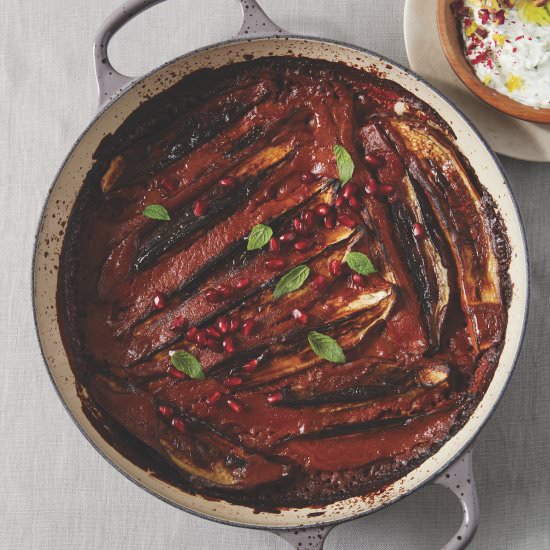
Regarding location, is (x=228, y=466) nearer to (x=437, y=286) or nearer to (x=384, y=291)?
(x=384, y=291)

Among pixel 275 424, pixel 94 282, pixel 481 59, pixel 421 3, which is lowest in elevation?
pixel 275 424

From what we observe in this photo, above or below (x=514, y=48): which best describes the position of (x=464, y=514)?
below

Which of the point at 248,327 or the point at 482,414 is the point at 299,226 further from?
the point at 482,414

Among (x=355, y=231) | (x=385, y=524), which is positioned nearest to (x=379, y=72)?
(x=355, y=231)

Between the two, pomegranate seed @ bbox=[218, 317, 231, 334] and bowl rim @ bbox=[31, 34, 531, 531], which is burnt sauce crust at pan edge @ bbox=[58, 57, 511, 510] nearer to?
pomegranate seed @ bbox=[218, 317, 231, 334]

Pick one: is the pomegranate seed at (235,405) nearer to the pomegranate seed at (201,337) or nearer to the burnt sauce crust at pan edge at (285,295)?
the burnt sauce crust at pan edge at (285,295)

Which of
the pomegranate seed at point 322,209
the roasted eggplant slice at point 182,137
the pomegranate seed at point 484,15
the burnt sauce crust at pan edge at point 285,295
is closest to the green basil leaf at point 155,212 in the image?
the burnt sauce crust at pan edge at point 285,295

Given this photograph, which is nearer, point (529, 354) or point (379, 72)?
point (379, 72)

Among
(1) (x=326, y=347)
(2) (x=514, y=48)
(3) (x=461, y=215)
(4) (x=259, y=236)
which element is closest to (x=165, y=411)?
(1) (x=326, y=347)
